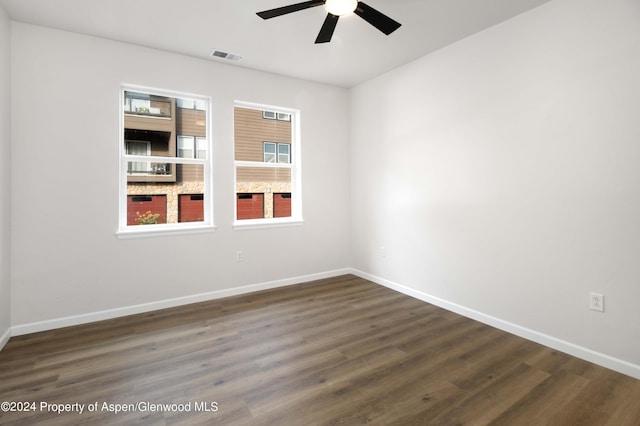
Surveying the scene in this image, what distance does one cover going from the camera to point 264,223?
413 centimetres

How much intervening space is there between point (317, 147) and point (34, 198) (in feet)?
10.4

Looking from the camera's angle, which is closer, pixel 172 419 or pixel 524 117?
pixel 172 419

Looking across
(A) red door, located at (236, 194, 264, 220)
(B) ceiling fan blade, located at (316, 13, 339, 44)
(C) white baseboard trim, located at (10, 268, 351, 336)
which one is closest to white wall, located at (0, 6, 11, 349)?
(C) white baseboard trim, located at (10, 268, 351, 336)

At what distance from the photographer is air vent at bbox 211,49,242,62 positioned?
3.46 m

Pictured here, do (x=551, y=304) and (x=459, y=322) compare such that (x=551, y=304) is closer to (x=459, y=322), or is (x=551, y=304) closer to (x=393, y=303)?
(x=459, y=322)

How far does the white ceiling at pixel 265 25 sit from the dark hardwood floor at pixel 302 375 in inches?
110

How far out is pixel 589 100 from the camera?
2.35 metres

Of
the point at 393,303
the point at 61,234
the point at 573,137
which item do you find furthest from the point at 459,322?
the point at 61,234

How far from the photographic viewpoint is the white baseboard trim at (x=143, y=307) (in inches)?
114

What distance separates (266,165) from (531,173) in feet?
9.78

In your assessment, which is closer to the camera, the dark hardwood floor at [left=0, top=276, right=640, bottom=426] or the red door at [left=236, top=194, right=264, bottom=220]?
the dark hardwood floor at [left=0, top=276, right=640, bottom=426]

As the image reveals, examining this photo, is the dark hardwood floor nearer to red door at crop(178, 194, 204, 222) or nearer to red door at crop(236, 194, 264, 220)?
red door at crop(178, 194, 204, 222)

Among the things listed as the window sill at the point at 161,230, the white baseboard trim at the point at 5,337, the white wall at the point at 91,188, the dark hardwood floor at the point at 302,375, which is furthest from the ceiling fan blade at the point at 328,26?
the white baseboard trim at the point at 5,337

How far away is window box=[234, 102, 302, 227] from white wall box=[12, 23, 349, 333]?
0.20 meters
